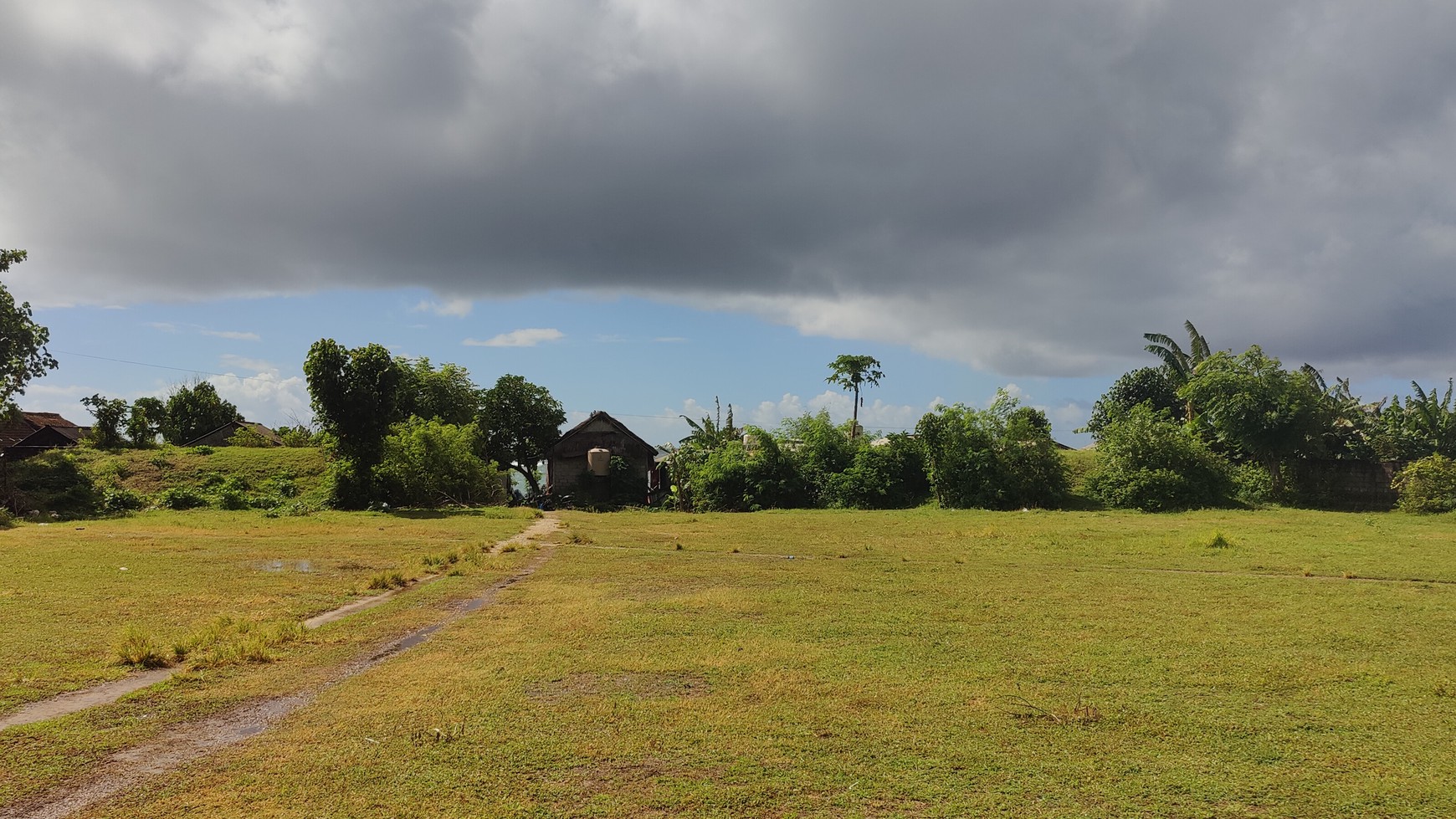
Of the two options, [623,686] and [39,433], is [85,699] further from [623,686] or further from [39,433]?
[39,433]

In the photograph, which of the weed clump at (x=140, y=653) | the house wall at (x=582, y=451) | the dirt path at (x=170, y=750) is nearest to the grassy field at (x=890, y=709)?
the dirt path at (x=170, y=750)

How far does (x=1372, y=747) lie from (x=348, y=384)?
31.5 m

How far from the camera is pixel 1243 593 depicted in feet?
40.2

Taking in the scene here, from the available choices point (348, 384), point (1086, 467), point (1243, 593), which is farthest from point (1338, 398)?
point (348, 384)

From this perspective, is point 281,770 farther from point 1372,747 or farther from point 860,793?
point 1372,747

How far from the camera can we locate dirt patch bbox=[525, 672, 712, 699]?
7.07 metres

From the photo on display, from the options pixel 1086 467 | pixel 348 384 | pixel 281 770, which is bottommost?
pixel 281 770

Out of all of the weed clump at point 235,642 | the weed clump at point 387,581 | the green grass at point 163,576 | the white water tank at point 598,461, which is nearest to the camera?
the weed clump at point 235,642

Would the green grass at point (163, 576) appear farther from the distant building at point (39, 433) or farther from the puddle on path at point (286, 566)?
the distant building at point (39, 433)

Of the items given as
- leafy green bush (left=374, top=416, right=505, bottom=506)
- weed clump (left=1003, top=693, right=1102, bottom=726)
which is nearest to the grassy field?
weed clump (left=1003, top=693, right=1102, bottom=726)

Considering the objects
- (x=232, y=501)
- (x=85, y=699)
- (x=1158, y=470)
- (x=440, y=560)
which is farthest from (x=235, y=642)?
(x=1158, y=470)

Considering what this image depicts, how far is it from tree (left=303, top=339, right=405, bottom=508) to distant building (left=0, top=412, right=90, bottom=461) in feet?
85.4

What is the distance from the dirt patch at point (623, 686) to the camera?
7.07 meters

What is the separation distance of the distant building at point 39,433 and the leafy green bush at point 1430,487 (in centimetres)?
→ 6228
